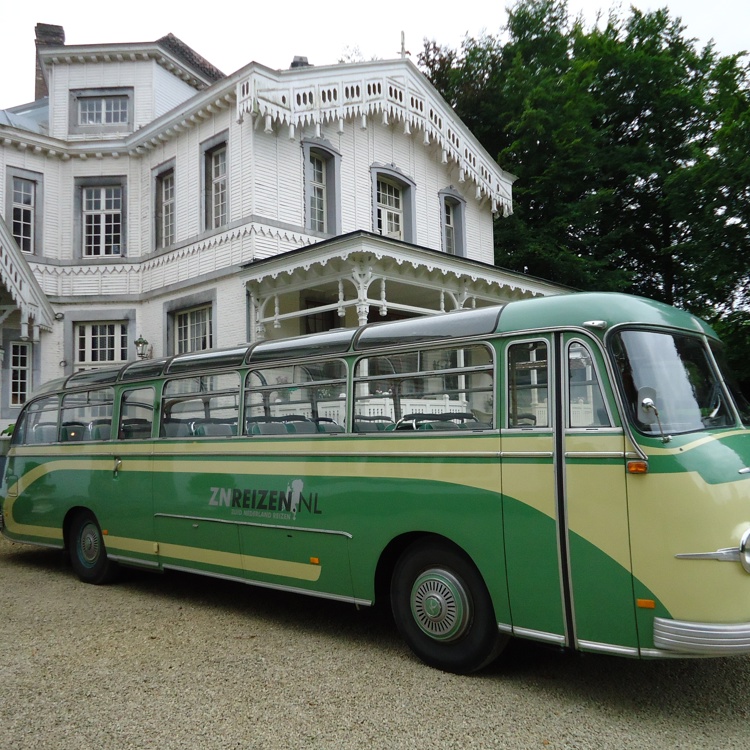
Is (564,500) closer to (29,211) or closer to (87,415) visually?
(87,415)

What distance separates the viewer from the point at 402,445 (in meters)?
5.78

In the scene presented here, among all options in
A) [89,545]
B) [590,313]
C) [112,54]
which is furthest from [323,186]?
[590,313]

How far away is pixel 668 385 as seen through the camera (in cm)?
476

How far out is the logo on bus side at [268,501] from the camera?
21.1ft

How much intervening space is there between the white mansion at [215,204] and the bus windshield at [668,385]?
8.90 meters

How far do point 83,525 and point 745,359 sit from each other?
57.8 ft

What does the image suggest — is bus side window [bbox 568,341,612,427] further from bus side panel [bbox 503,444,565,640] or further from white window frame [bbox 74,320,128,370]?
white window frame [bbox 74,320,128,370]

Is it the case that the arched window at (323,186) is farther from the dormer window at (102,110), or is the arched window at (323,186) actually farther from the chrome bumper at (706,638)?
the chrome bumper at (706,638)

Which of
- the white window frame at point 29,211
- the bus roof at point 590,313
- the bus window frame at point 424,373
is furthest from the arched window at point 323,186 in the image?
the bus roof at point 590,313

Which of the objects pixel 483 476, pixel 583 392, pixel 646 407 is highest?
pixel 583 392

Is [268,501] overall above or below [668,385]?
below

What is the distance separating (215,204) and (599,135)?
16097 mm

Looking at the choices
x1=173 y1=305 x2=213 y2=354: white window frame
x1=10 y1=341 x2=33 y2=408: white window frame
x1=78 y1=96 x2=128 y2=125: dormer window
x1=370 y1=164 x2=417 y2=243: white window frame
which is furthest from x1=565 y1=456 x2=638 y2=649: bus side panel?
x1=78 y1=96 x2=128 y2=125: dormer window

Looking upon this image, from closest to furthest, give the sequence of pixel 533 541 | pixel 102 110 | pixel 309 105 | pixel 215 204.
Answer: pixel 533 541, pixel 309 105, pixel 215 204, pixel 102 110
